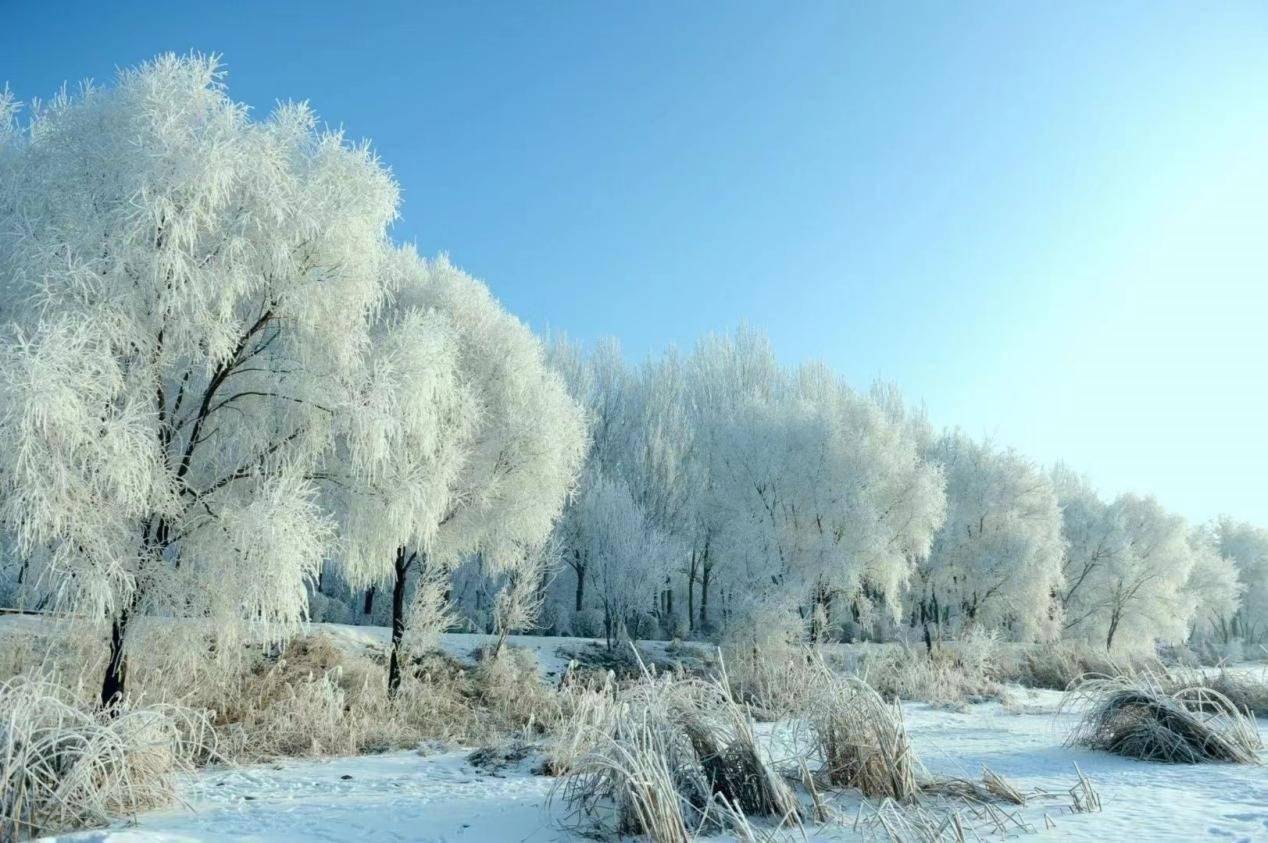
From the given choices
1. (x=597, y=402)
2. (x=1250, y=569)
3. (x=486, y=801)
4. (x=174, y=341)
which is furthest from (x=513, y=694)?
(x=1250, y=569)

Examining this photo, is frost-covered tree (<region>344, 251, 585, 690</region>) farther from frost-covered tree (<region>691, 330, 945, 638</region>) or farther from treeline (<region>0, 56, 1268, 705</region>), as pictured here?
frost-covered tree (<region>691, 330, 945, 638</region>)

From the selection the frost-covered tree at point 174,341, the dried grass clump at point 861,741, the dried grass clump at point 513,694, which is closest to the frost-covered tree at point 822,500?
the dried grass clump at point 513,694

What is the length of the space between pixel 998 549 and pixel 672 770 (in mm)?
33266

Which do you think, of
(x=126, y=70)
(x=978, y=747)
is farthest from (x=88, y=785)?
(x=978, y=747)

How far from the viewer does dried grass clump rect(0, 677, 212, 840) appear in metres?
5.10

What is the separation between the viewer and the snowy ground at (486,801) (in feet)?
18.9

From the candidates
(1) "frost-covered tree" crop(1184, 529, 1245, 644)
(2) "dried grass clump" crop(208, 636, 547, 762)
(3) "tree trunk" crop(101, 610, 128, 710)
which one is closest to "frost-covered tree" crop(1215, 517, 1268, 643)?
(1) "frost-covered tree" crop(1184, 529, 1245, 644)

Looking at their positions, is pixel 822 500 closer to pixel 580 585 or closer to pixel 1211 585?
pixel 580 585

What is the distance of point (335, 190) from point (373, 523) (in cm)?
446

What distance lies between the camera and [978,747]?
10.7m

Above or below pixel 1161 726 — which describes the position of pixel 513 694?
below

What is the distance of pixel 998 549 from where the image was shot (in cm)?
3516

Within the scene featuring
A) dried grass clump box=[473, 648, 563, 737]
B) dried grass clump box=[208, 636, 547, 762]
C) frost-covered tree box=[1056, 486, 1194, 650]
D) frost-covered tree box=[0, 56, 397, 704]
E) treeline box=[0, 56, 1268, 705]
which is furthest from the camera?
frost-covered tree box=[1056, 486, 1194, 650]

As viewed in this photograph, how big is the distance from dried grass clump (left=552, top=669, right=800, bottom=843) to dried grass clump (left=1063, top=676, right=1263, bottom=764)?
5.77 metres
